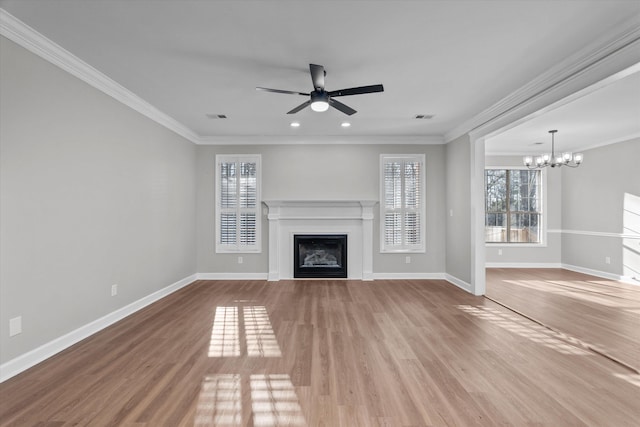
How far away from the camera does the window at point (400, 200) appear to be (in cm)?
604

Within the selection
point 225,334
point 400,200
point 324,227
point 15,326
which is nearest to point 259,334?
point 225,334

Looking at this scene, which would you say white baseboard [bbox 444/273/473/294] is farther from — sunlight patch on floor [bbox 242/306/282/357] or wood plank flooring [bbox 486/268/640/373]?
sunlight patch on floor [bbox 242/306/282/357]

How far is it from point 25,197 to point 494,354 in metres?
4.29

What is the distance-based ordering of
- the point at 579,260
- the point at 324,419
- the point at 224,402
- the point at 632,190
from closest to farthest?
the point at 324,419
the point at 224,402
the point at 632,190
the point at 579,260

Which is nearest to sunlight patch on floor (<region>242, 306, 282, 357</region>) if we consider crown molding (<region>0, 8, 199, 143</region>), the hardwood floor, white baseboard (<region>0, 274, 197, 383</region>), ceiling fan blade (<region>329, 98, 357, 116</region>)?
the hardwood floor

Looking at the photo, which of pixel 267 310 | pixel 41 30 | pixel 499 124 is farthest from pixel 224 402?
pixel 499 124

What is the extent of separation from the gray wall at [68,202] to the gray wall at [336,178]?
71.2 inches

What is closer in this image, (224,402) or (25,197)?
(224,402)

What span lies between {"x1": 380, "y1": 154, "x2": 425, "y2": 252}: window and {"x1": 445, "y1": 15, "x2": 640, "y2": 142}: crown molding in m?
1.84

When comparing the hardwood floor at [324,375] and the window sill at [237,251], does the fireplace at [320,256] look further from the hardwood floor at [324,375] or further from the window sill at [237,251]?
the hardwood floor at [324,375]

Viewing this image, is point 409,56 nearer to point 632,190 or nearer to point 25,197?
point 25,197

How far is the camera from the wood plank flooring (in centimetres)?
306

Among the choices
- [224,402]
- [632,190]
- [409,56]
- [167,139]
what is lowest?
[224,402]

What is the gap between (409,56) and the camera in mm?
2932
